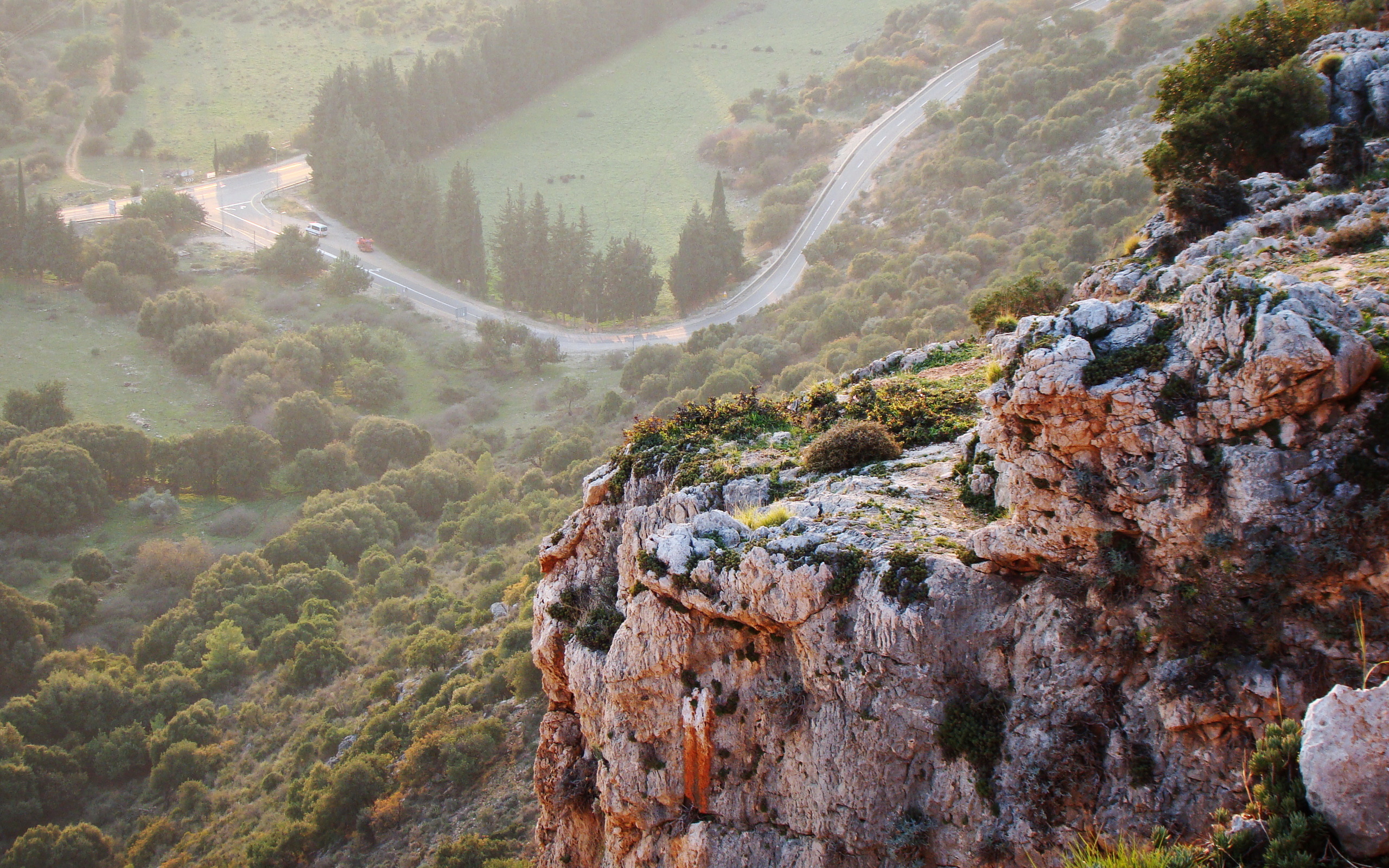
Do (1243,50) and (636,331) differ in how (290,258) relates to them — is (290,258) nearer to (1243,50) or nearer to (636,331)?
(636,331)

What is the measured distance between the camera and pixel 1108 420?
13.1m

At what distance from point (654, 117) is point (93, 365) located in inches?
3242

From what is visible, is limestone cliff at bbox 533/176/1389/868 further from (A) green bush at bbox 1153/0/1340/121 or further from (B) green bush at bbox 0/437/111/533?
(B) green bush at bbox 0/437/111/533

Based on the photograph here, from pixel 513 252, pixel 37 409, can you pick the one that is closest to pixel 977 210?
pixel 513 252

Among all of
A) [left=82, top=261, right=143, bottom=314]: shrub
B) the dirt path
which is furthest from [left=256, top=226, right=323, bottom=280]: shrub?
the dirt path

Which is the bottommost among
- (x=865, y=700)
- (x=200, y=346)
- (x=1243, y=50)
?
(x=200, y=346)

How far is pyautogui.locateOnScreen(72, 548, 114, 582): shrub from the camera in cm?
5831

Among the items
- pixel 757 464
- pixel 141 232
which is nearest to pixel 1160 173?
pixel 757 464

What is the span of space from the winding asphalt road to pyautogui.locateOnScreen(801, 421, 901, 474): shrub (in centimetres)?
6845

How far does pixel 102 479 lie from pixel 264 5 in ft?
409

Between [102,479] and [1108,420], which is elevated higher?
[1108,420]

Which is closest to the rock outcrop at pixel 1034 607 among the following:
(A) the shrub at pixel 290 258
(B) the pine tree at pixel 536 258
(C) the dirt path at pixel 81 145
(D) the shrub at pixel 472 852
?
(D) the shrub at pixel 472 852

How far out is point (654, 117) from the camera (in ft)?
430

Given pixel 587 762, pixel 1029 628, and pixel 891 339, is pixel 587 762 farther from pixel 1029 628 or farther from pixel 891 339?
pixel 891 339
